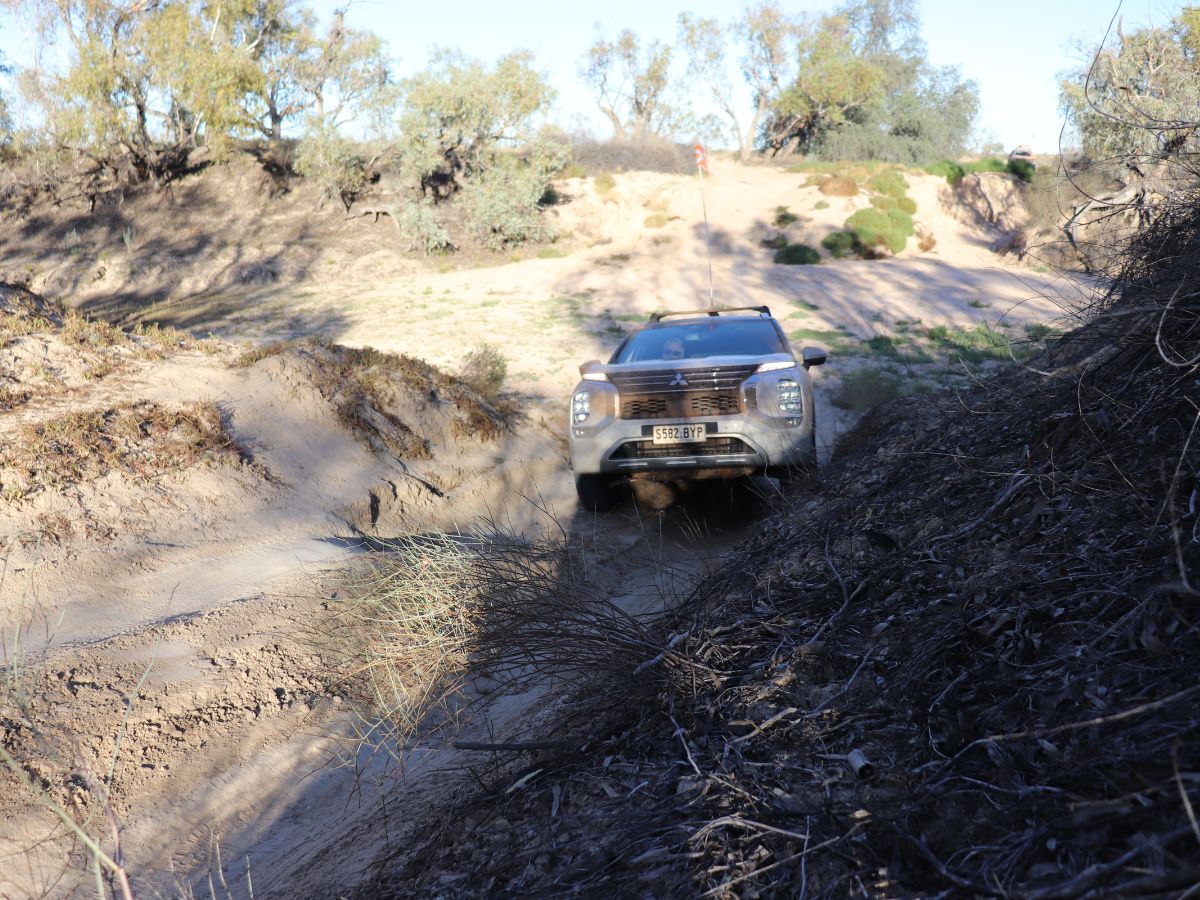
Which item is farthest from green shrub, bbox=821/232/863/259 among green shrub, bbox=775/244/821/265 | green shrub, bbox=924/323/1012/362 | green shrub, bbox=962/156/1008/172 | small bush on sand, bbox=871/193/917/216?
green shrub, bbox=924/323/1012/362

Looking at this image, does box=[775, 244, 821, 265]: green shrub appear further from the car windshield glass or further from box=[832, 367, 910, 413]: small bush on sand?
the car windshield glass

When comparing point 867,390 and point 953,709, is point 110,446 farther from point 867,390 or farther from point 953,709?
point 867,390

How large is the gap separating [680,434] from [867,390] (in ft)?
23.2

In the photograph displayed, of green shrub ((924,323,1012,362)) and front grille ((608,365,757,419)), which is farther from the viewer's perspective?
green shrub ((924,323,1012,362))

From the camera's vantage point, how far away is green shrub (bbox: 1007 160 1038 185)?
31905 mm

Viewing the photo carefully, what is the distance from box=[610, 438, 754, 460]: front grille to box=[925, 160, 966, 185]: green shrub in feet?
91.6

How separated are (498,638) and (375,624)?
1.27 meters

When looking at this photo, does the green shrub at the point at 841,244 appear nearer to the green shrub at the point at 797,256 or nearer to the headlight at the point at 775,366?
the green shrub at the point at 797,256

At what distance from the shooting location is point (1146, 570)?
2764 mm

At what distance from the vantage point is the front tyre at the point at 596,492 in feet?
26.5

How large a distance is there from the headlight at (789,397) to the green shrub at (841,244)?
20.3m

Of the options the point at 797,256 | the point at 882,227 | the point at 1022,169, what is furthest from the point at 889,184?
the point at 797,256

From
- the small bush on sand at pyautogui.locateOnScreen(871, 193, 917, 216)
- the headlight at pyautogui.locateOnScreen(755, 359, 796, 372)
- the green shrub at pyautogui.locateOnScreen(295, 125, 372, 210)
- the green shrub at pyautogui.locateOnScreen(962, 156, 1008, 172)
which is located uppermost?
the green shrub at pyautogui.locateOnScreen(295, 125, 372, 210)

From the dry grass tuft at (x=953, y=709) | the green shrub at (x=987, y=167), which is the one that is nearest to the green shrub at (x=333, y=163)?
the green shrub at (x=987, y=167)
